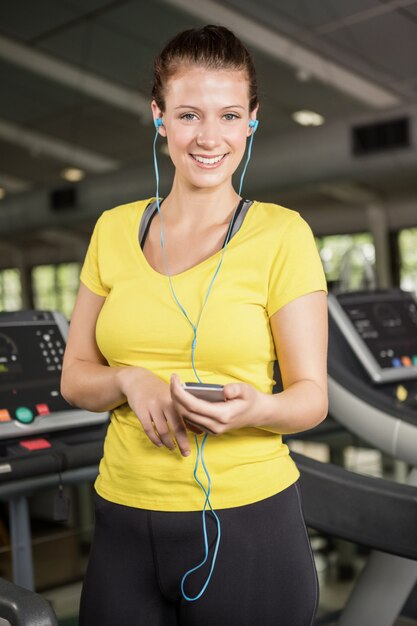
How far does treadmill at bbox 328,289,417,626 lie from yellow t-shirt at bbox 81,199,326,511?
73 cm

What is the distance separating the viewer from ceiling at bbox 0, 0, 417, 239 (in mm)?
6441

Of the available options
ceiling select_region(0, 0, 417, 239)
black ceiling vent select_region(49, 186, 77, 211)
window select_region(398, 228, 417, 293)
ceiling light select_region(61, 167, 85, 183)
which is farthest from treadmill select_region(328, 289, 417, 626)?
ceiling light select_region(61, 167, 85, 183)

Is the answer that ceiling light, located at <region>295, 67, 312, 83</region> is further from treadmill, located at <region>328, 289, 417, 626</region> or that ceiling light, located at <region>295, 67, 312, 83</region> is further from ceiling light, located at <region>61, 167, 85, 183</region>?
treadmill, located at <region>328, 289, 417, 626</region>

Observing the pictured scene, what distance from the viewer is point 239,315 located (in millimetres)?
903

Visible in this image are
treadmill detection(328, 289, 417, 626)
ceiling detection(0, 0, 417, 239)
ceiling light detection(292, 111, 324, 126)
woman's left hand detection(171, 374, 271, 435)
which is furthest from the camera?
ceiling light detection(292, 111, 324, 126)

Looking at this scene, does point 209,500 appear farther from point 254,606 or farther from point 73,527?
point 73,527

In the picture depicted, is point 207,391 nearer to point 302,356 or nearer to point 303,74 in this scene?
point 302,356

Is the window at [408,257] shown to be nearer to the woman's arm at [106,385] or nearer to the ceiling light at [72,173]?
the ceiling light at [72,173]

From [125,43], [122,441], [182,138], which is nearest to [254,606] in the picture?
[122,441]

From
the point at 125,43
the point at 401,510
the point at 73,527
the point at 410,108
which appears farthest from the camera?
the point at 125,43

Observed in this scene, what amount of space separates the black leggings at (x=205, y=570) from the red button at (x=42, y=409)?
32.3 inches

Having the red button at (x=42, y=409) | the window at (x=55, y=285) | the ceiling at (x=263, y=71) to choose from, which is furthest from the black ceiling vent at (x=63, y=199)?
the red button at (x=42, y=409)

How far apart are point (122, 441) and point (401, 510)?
2.54 ft

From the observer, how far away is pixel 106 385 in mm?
933
